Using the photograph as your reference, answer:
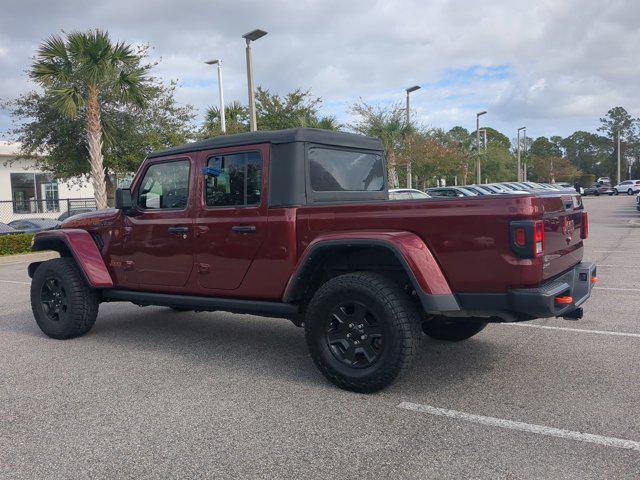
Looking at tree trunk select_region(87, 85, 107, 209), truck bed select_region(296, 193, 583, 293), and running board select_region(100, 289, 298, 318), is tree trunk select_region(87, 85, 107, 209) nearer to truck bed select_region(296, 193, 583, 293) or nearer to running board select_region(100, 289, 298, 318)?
running board select_region(100, 289, 298, 318)

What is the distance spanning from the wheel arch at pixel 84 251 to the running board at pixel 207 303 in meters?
0.20

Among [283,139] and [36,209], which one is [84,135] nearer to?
[36,209]

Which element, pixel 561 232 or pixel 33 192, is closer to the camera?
pixel 561 232

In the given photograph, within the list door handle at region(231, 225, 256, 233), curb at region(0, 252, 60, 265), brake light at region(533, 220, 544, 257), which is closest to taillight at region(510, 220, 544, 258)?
brake light at region(533, 220, 544, 257)

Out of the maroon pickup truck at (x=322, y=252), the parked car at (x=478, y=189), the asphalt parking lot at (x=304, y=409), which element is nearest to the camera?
the asphalt parking lot at (x=304, y=409)

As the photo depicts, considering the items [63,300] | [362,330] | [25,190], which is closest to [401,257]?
[362,330]

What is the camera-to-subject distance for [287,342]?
5754 mm

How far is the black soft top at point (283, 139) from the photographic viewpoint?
4.73 metres

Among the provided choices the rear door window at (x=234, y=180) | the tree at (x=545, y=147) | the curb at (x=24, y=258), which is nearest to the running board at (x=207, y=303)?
the rear door window at (x=234, y=180)

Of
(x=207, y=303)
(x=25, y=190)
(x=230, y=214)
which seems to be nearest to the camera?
(x=230, y=214)

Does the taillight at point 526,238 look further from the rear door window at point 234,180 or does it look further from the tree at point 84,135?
the tree at point 84,135

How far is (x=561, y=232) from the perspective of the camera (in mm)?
4109

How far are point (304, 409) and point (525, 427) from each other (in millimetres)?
1429

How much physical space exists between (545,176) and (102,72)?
77.3 metres
